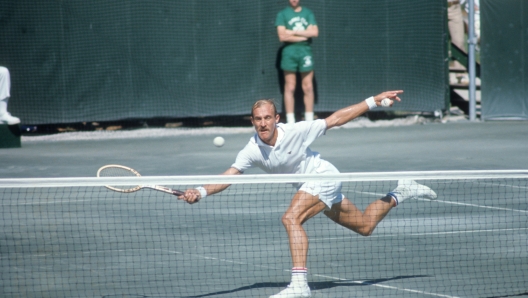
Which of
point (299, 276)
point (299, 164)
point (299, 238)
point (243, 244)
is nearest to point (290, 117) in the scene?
point (243, 244)

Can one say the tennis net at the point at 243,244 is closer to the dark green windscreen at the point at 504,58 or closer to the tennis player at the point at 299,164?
the tennis player at the point at 299,164

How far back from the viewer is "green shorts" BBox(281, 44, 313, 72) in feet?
49.7

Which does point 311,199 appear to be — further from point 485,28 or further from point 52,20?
point 485,28

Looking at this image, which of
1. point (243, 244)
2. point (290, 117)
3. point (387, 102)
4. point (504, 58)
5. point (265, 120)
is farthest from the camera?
point (504, 58)

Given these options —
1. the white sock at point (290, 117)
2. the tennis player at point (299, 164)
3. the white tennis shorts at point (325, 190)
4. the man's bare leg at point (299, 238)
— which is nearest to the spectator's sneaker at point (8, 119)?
the white sock at point (290, 117)

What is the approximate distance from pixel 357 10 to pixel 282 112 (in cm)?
246

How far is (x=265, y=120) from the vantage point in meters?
5.70

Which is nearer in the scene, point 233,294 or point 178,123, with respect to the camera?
point 233,294

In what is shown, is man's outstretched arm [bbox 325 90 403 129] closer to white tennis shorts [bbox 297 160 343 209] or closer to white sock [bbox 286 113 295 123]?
white tennis shorts [bbox 297 160 343 209]

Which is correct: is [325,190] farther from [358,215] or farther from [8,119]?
[8,119]

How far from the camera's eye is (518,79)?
16.4 metres

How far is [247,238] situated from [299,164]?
4.08ft

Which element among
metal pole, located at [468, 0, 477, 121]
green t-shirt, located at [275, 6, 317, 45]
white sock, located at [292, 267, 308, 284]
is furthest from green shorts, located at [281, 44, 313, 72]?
white sock, located at [292, 267, 308, 284]

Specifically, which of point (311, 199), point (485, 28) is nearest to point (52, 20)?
point (485, 28)
